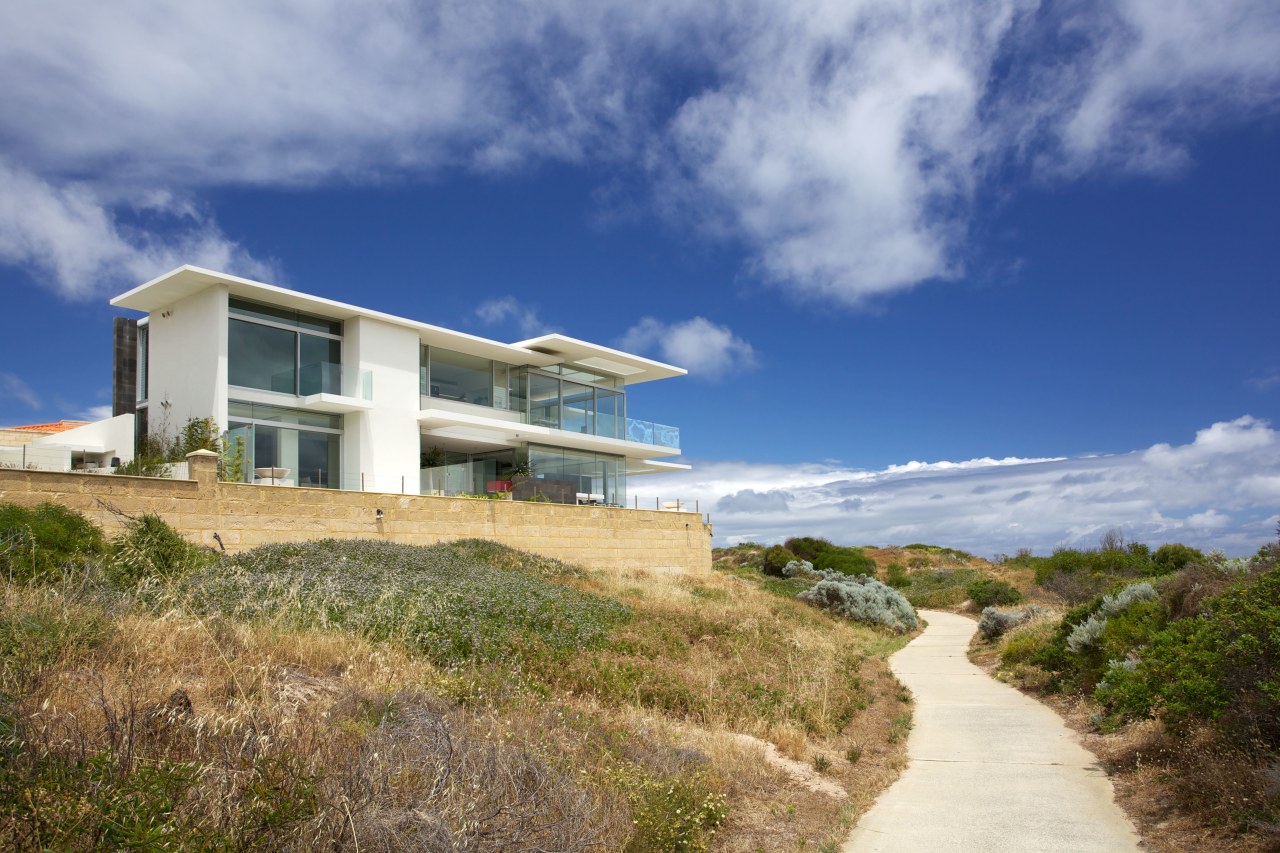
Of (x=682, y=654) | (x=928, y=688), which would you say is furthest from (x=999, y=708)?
(x=682, y=654)

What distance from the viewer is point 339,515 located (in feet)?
66.7

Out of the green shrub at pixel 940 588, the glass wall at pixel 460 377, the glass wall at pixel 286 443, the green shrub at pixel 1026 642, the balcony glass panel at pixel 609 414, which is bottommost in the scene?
the green shrub at pixel 940 588

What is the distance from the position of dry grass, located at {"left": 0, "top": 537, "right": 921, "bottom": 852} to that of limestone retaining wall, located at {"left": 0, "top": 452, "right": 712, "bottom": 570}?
8376 millimetres

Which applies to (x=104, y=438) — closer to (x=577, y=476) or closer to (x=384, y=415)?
(x=384, y=415)

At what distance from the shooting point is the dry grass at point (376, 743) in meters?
4.29

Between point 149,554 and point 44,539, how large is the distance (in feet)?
4.50

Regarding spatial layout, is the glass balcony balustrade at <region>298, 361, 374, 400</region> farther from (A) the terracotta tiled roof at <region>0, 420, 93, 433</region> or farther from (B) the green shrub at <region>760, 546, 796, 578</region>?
A: (B) the green shrub at <region>760, 546, 796, 578</region>

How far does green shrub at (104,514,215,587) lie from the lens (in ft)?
41.5

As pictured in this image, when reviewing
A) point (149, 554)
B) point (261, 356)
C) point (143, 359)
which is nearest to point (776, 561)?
point (261, 356)

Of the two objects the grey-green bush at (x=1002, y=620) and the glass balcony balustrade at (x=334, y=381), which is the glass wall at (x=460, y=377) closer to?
the glass balcony balustrade at (x=334, y=381)

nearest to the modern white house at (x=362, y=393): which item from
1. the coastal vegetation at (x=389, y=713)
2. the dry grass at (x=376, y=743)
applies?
the coastal vegetation at (x=389, y=713)

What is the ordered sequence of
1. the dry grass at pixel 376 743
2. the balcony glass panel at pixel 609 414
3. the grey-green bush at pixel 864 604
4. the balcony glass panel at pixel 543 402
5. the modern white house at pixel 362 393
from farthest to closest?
the balcony glass panel at pixel 609 414 < the balcony glass panel at pixel 543 402 < the grey-green bush at pixel 864 604 < the modern white house at pixel 362 393 < the dry grass at pixel 376 743

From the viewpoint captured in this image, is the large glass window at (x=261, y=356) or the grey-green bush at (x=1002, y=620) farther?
the large glass window at (x=261, y=356)

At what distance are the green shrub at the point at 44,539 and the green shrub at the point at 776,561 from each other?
102ft
